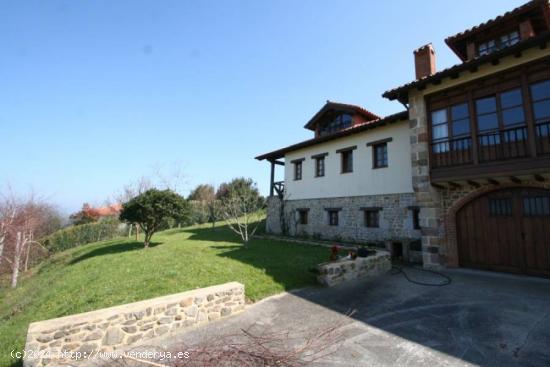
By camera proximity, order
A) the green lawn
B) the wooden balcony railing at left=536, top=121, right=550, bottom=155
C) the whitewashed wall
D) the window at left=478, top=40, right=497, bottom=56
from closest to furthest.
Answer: the green lawn → the wooden balcony railing at left=536, top=121, right=550, bottom=155 → the window at left=478, top=40, right=497, bottom=56 → the whitewashed wall

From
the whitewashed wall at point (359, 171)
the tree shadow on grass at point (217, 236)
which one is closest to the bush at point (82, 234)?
Answer: the tree shadow on grass at point (217, 236)

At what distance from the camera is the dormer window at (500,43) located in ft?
34.6

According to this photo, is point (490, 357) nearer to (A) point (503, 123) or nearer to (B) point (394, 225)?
(A) point (503, 123)

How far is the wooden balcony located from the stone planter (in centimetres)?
344

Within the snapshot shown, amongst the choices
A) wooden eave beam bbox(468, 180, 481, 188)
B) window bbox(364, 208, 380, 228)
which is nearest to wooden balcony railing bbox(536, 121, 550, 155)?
wooden eave beam bbox(468, 180, 481, 188)

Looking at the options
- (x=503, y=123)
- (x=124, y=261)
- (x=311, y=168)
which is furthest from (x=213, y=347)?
(x=311, y=168)

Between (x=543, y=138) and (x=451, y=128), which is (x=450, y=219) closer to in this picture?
(x=451, y=128)

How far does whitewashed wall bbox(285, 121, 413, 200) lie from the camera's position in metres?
12.6

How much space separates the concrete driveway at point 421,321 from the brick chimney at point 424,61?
8047mm

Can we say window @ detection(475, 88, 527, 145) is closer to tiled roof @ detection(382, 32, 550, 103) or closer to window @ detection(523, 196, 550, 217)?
tiled roof @ detection(382, 32, 550, 103)

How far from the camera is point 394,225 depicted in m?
12.8

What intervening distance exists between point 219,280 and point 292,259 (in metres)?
3.67

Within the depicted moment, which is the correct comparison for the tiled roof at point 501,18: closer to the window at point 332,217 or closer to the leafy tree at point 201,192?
the window at point 332,217

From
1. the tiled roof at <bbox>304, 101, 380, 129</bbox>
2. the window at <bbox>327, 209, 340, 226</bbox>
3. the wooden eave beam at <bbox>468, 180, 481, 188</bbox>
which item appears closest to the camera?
the wooden eave beam at <bbox>468, 180, 481, 188</bbox>
